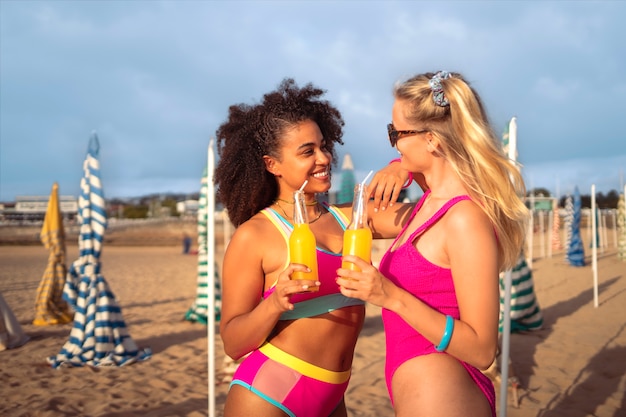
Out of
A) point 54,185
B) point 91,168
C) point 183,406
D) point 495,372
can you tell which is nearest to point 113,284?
point 54,185

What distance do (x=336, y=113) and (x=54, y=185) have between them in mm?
9683

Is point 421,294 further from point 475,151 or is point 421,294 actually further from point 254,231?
point 254,231

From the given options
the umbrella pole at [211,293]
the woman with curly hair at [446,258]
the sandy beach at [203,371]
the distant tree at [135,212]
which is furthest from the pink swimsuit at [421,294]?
the distant tree at [135,212]

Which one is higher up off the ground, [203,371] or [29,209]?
[29,209]

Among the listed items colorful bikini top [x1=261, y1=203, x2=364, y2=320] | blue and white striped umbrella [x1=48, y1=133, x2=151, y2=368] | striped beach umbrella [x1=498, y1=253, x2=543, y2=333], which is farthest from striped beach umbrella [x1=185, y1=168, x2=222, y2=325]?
colorful bikini top [x1=261, y1=203, x2=364, y2=320]

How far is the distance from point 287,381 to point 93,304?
602 centimetres

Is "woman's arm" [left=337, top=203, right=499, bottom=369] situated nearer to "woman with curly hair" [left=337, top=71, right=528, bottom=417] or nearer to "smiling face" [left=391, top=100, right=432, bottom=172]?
"woman with curly hair" [left=337, top=71, right=528, bottom=417]

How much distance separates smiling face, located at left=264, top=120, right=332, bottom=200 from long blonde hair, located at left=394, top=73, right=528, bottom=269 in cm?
69

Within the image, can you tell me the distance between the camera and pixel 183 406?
580 centimetres

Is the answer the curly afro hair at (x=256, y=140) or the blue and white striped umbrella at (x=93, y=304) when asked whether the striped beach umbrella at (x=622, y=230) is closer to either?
the blue and white striped umbrella at (x=93, y=304)

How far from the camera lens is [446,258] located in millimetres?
1775

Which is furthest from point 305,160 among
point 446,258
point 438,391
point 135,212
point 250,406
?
point 135,212

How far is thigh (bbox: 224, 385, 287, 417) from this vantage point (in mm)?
2145

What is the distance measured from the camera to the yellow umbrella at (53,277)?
10445mm
